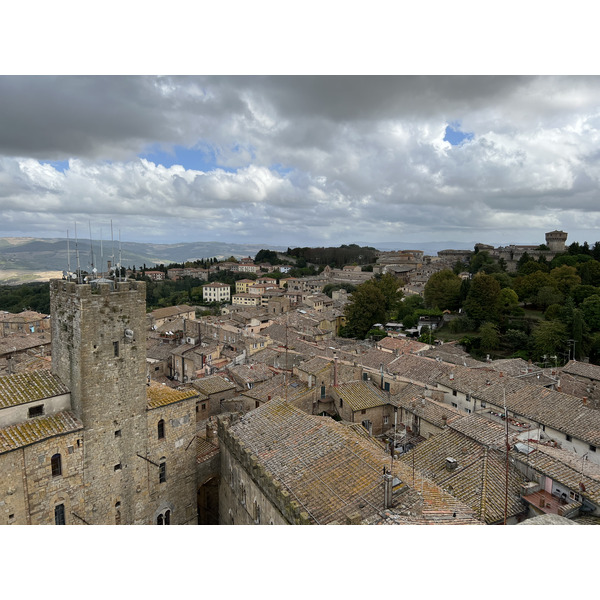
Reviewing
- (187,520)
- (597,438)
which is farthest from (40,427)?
(597,438)

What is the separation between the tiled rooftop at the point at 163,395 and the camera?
9027 mm

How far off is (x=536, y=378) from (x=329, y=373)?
9.82 m

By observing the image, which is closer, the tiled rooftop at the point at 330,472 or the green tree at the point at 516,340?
the tiled rooftop at the point at 330,472

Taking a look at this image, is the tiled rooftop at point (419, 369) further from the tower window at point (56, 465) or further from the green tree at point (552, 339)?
the tower window at point (56, 465)

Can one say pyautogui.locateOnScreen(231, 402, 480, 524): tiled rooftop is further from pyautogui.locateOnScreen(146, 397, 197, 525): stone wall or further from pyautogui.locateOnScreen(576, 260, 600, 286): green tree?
pyautogui.locateOnScreen(576, 260, 600, 286): green tree

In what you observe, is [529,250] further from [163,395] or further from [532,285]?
[163,395]

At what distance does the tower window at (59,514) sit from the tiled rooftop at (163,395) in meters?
2.27

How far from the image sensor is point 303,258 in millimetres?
86000

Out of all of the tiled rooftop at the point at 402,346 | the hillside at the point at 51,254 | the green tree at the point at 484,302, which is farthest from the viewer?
the hillside at the point at 51,254

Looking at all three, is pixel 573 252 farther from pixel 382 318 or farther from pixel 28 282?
pixel 28 282

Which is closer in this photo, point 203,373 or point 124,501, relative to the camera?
point 124,501

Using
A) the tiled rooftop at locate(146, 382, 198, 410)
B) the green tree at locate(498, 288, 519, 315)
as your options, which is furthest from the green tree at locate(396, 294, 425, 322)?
the tiled rooftop at locate(146, 382, 198, 410)

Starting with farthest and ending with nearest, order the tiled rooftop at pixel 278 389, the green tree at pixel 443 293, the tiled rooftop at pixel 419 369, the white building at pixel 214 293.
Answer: the white building at pixel 214 293
the green tree at pixel 443 293
the tiled rooftop at pixel 419 369
the tiled rooftop at pixel 278 389

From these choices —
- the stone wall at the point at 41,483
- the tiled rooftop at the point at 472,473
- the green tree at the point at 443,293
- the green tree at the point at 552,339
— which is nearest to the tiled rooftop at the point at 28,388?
the stone wall at the point at 41,483
